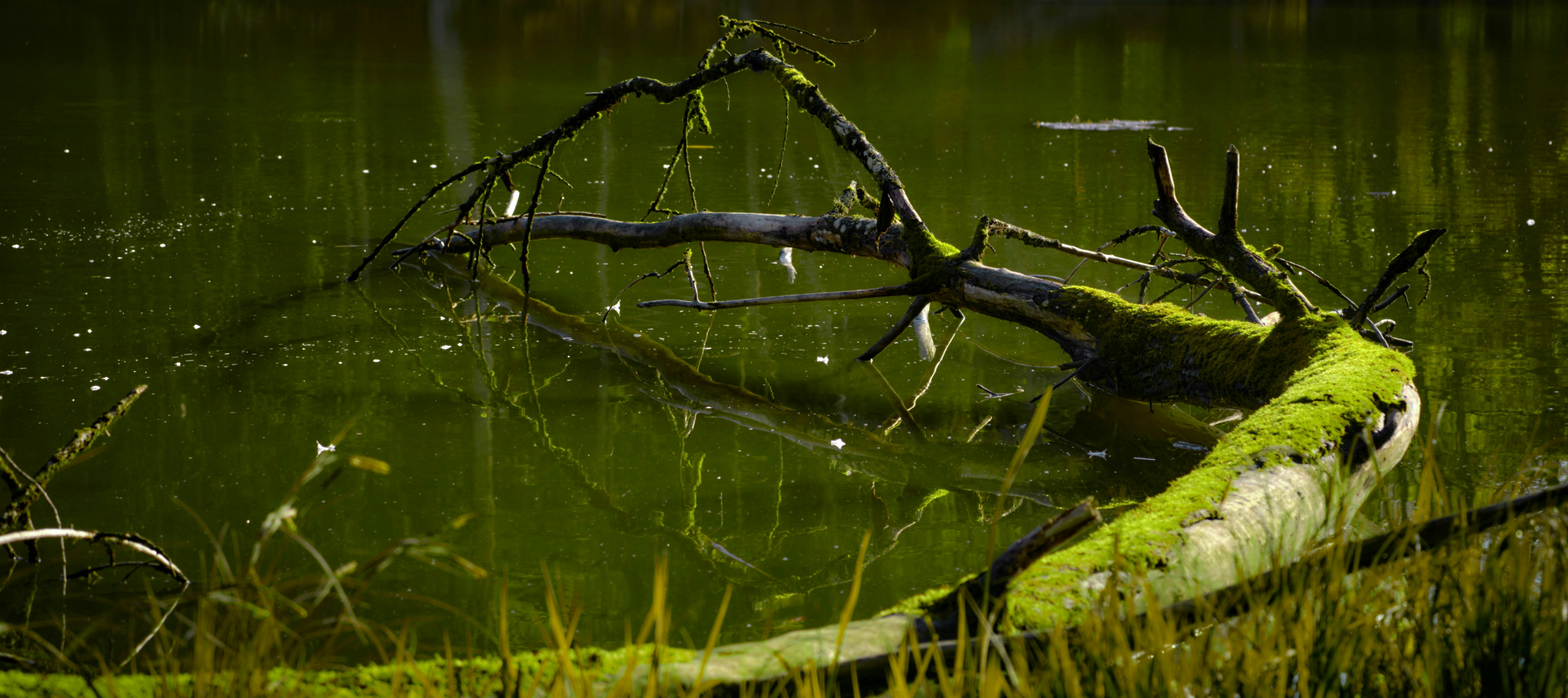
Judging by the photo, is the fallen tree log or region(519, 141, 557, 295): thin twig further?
region(519, 141, 557, 295): thin twig

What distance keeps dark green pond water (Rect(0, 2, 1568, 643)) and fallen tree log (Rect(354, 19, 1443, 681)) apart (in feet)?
0.87

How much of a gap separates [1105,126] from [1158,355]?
363 inches

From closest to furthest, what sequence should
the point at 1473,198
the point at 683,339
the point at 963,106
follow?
the point at 683,339, the point at 1473,198, the point at 963,106

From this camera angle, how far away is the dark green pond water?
3.68 meters

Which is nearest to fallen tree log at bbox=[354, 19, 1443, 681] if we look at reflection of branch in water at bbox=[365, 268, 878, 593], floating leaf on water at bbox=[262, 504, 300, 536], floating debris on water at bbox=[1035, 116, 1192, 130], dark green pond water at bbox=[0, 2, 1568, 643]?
dark green pond water at bbox=[0, 2, 1568, 643]

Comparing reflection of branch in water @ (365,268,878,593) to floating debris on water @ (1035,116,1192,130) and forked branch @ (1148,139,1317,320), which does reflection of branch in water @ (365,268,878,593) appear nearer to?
forked branch @ (1148,139,1317,320)

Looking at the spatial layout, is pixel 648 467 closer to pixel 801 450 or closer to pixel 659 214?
pixel 801 450

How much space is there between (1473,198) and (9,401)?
857 cm

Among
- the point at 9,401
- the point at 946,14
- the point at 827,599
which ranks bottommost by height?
the point at 827,599

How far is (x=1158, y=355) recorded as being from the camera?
15.2ft

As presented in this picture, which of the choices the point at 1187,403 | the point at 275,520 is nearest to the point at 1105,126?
the point at 1187,403

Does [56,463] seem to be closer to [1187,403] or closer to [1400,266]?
[1187,403]

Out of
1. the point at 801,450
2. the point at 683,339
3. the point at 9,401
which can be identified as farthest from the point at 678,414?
the point at 9,401

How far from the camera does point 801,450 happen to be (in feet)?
14.3
